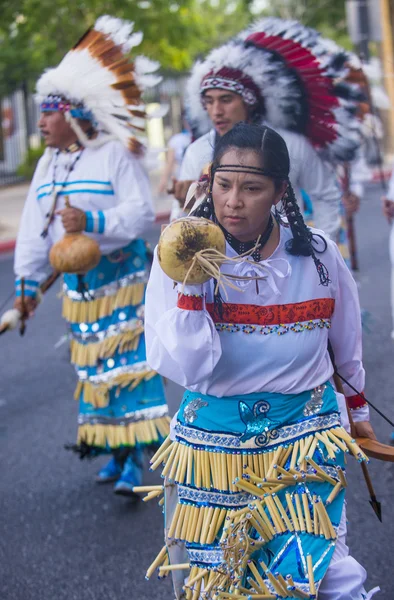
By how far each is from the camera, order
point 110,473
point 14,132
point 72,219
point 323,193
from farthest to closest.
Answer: point 14,132 < point 110,473 < point 323,193 < point 72,219

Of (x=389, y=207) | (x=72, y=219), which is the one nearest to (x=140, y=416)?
(x=72, y=219)

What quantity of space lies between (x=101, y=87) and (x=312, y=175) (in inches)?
45.3

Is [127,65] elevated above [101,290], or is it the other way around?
[127,65]

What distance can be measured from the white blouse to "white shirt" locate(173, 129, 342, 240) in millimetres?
1804

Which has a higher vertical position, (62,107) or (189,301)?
(62,107)

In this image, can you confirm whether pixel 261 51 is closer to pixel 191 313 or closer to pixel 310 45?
pixel 310 45

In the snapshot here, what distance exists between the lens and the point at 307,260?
8.87ft

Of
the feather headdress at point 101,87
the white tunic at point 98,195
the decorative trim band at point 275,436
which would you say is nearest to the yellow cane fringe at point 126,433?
the white tunic at point 98,195

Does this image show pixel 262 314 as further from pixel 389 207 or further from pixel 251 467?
pixel 389 207

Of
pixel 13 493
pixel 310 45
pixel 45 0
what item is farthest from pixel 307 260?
pixel 45 0

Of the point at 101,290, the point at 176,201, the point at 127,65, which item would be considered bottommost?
the point at 101,290

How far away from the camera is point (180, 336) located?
2443mm

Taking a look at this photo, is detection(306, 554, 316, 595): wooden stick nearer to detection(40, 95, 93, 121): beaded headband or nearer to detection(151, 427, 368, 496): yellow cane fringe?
detection(151, 427, 368, 496): yellow cane fringe

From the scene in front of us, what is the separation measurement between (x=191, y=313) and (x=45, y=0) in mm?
14190
